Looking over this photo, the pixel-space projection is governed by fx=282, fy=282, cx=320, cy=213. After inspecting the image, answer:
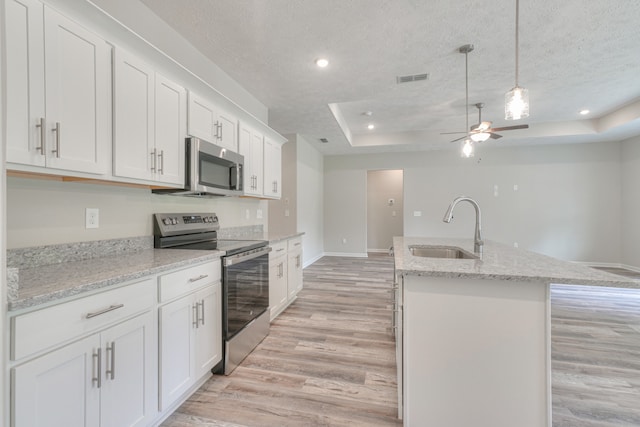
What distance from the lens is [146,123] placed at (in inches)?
71.2

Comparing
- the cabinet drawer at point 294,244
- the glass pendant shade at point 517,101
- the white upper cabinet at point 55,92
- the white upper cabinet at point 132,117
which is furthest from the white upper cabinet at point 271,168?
the glass pendant shade at point 517,101

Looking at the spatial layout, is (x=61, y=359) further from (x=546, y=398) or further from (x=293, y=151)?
(x=293, y=151)

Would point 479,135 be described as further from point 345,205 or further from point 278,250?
point 345,205

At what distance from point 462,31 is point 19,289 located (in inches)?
126

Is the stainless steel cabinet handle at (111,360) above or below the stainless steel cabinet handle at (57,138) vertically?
below

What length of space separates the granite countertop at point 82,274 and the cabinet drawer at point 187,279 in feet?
0.15

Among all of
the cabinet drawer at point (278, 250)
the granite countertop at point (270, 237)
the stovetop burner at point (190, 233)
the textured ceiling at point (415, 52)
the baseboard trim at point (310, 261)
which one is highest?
the textured ceiling at point (415, 52)

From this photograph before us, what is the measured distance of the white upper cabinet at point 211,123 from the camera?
223 centimetres

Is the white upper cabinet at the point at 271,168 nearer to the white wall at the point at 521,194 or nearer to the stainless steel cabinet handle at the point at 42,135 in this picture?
the stainless steel cabinet handle at the point at 42,135

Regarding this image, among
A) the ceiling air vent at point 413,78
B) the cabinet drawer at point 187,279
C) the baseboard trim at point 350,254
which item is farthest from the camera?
the baseboard trim at point 350,254

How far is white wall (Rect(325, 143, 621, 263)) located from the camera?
583 cm

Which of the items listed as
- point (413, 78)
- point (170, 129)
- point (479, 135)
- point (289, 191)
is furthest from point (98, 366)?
point (289, 191)

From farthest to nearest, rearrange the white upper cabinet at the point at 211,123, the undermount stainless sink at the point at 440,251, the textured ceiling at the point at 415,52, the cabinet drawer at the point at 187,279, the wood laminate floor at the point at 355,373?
1. the undermount stainless sink at the point at 440,251
2. the white upper cabinet at the point at 211,123
3. the textured ceiling at the point at 415,52
4. the wood laminate floor at the point at 355,373
5. the cabinet drawer at the point at 187,279

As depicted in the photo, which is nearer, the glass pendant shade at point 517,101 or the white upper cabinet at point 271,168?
the glass pendant shade at point 517,101
